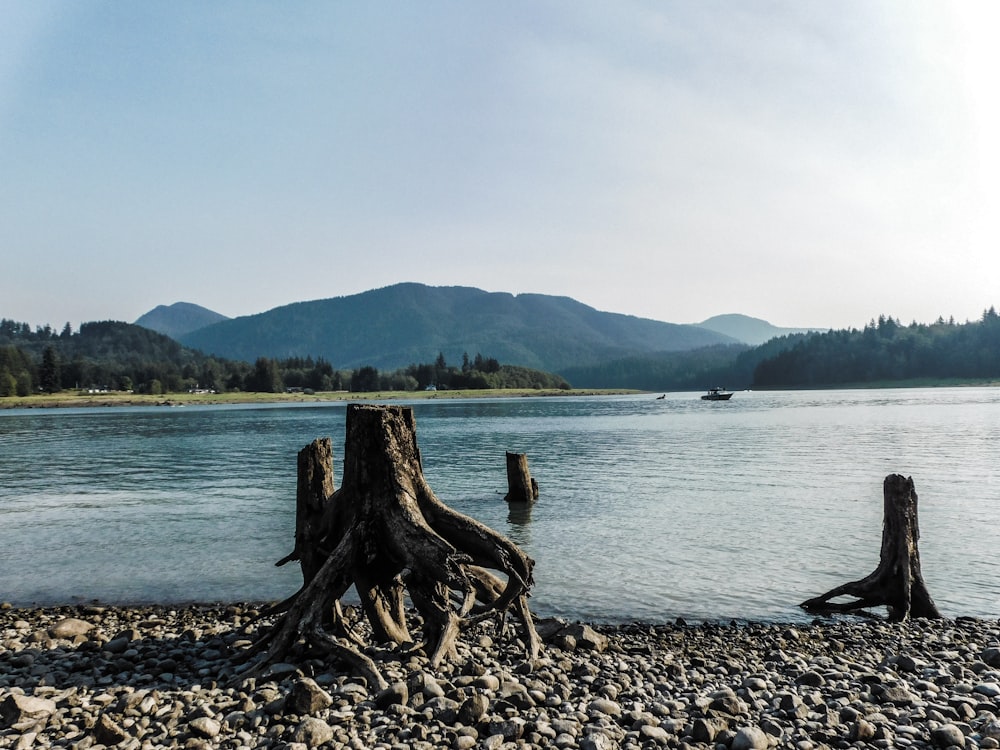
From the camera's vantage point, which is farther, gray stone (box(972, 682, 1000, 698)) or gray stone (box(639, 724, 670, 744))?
gray stone (box(972, 682, 1000, 698))

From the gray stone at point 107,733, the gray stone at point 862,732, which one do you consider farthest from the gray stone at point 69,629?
the gray stone at point 862,732

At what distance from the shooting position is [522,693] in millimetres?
8953

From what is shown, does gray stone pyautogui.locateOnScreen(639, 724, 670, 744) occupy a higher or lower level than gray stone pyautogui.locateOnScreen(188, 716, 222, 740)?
lower

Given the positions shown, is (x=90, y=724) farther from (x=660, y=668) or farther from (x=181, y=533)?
(x=181, y=533)

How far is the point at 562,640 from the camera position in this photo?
11656 millimetres

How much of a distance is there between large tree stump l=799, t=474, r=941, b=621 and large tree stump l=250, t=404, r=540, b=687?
8299mm

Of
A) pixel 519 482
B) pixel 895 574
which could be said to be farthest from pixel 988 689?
pixel 519 482

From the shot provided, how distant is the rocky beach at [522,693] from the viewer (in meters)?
7.96

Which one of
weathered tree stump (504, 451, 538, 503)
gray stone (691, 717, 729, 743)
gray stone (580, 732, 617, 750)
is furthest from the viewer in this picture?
weathered tree stump (504, 451, 538, 503)

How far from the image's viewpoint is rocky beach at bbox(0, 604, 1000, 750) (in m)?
7.96

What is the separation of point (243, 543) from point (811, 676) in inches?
719

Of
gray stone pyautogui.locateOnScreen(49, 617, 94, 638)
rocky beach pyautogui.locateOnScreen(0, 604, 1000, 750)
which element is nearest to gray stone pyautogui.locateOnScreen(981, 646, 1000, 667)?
rocky beach pyautogui.locateOnScreen(0, 604, 1000, 750)

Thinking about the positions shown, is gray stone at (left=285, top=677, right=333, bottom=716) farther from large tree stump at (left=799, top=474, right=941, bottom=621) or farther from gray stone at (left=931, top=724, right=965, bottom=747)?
large tree stump at (left=799, top=474, right=941, bottom=621)

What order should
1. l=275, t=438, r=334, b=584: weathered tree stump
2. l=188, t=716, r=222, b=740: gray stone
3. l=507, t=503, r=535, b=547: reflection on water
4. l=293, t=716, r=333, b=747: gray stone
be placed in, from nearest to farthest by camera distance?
1. l=293, t=716, r=333, b=747: gray stone
2. l=188, t=716, r=222, b=740: gray stone
3. l=275, t=438, r=334, b=584: weathered tree stump
4. l=507, t=503, r=535, b=547: reflection on water
